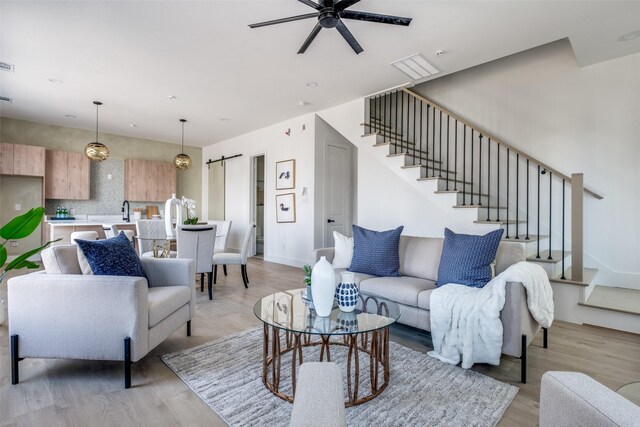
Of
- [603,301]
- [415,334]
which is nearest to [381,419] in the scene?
[415,334]

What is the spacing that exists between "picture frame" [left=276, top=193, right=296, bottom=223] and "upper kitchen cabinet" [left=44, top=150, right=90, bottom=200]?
4087 millimetres

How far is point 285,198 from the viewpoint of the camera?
6375 millimetres

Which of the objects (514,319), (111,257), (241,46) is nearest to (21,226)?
(111,257)

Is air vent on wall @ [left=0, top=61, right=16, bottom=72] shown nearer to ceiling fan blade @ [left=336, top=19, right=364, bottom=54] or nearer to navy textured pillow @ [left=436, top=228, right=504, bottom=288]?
ceiling fan blade @ [left=336, top=19, right=364, bottom=54]

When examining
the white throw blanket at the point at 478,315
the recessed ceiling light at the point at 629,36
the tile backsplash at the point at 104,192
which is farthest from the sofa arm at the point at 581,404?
the tile backsplash at the point at 104,192

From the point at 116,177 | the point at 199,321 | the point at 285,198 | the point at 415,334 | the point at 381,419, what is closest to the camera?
the point at 381,419

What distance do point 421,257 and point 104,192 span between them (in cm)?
717

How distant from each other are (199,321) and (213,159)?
20.1 ft

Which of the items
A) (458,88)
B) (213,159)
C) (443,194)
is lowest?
(443,194)

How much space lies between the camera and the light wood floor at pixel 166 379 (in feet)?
5.60

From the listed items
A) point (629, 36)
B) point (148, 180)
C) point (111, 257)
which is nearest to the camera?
point (111, 257)

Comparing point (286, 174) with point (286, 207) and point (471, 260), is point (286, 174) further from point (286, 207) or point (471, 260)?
point (471, 260)

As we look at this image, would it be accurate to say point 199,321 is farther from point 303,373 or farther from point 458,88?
point 458,88

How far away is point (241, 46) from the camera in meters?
3.44
